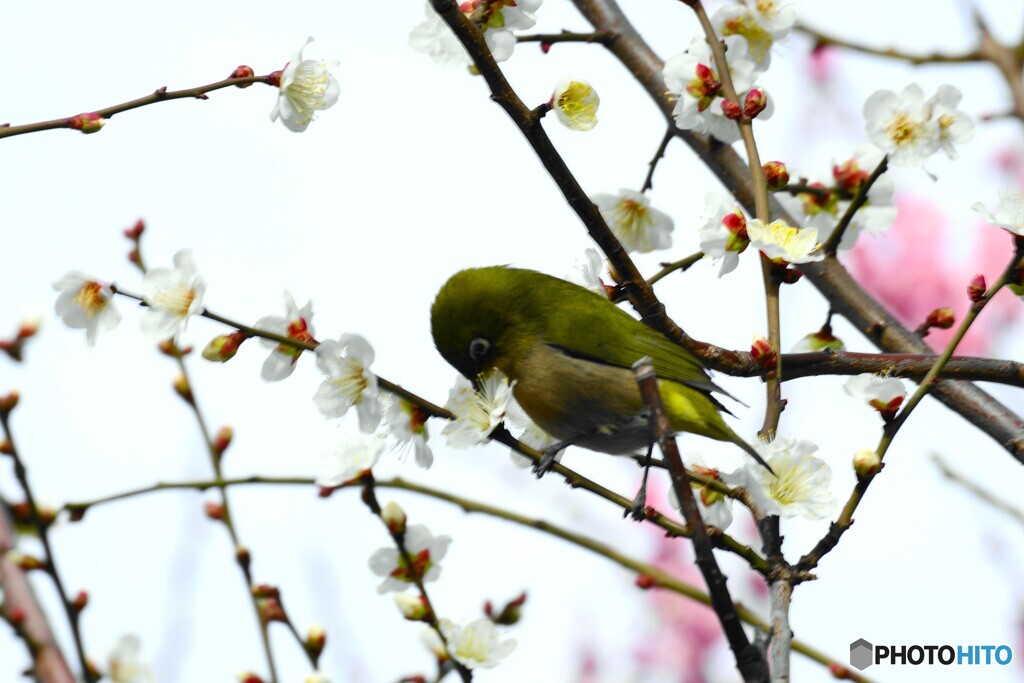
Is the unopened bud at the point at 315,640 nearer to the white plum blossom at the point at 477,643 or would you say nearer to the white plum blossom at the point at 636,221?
the white plum blossom at the point at 477,643

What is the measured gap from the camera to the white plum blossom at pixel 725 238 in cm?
250

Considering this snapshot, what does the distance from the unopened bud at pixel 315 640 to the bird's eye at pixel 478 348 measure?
1.09m

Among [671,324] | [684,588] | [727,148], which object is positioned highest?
[727,148]

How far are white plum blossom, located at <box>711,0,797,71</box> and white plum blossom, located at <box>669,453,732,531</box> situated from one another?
134cm

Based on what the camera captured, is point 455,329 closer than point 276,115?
No

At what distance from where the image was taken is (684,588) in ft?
9.21

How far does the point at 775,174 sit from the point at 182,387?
168 centimetres

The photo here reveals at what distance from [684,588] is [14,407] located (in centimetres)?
176

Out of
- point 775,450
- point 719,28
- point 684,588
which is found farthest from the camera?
point 719,28

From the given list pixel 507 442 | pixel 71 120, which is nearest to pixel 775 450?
pixel 507 442

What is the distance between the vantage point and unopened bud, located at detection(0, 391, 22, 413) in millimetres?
2613

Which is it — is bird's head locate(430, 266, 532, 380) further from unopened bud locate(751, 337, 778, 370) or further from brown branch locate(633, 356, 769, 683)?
brown branch locate(633, 356, 769, 683)

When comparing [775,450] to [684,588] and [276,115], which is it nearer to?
[684,588]

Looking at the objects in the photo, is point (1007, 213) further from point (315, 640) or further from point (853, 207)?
point (315, 640)
